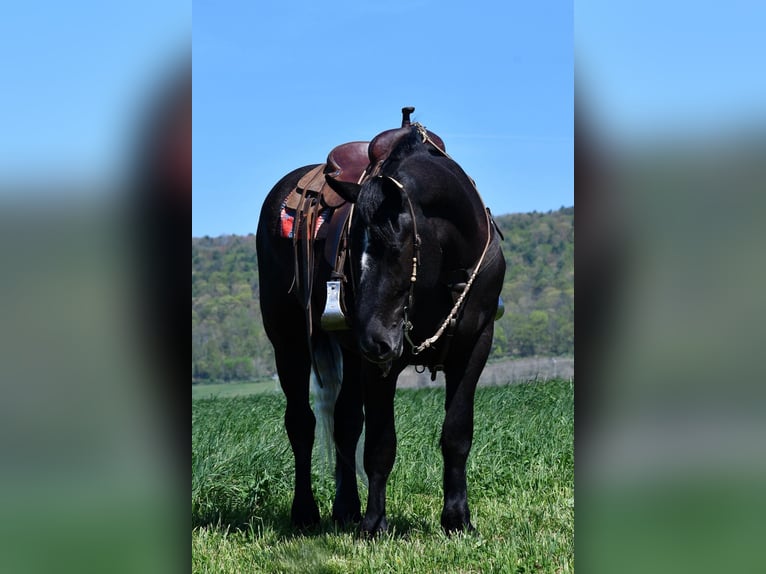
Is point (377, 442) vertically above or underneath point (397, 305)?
underneath

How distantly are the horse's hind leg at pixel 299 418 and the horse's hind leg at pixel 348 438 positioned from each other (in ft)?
0.70

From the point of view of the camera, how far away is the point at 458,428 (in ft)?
14.6

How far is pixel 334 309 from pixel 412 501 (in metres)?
1.67

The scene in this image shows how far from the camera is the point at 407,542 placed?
13.8 ft

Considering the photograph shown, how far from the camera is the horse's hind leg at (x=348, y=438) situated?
17.2ft

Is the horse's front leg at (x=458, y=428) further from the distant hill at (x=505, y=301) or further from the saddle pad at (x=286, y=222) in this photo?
the distant hill at (x=505, y=301)

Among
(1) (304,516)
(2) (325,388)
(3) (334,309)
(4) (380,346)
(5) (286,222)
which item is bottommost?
(1) (304,516)

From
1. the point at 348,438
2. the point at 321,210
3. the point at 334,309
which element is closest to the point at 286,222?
the point at 321,210

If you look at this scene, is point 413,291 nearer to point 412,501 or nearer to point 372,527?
point 372,527

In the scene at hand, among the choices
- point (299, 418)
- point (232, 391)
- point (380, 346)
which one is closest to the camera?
point (380, 346)

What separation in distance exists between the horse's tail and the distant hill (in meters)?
19.9
